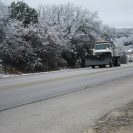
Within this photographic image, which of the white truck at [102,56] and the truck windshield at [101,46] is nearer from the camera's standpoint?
the white truck at [102,56]

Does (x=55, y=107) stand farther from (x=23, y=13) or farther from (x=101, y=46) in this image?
(x=23, y=13)

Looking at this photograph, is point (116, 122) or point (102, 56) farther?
point (102, 56)

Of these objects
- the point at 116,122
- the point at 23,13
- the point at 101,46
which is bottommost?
the point at 116,122

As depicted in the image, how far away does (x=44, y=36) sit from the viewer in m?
44.0

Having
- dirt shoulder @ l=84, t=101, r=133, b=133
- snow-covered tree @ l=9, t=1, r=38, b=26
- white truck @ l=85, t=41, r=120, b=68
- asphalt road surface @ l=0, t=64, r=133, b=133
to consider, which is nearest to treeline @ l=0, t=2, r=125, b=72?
snow-covered tree @ l=9, t=1, r=38, b=26

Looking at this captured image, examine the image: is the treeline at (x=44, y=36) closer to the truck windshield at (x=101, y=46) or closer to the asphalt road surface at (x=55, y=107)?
the truck windshield at (x=101, y=46)

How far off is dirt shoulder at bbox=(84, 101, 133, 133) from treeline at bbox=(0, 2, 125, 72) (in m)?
26.9

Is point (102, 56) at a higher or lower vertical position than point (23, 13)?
lower

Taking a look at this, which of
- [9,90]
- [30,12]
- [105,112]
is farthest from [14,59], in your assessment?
[105,112]

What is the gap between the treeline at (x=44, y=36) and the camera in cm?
3938

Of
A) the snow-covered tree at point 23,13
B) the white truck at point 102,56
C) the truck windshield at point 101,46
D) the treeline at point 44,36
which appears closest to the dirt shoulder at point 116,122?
the treeline at point 44,36

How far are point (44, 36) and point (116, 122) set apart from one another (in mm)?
34302

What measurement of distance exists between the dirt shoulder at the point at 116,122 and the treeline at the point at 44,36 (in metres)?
26.9

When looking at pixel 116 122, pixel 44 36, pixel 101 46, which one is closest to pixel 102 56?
pixel 101 46
